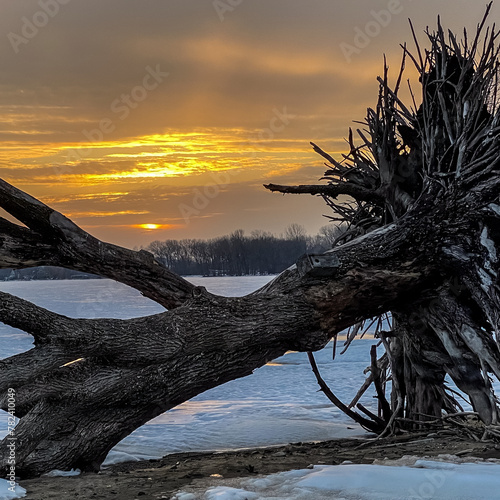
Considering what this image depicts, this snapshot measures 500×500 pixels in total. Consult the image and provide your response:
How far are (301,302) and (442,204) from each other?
1828 millimetres

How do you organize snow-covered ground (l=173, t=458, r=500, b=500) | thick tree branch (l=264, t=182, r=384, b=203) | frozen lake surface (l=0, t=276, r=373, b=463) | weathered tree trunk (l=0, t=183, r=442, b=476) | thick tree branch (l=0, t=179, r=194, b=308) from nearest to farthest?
snow-covered ground (l=173, t=458, r=500, b=500) < weathered tree trunk (l=0, t=183, r=442, b=476) < thick tree branch (l=0, t=179, r=194, b=308) < thick tree branch (l=264, t=182, r=384, b=203) < frozen lake surface (l=0, t=276, r=373, b=463)

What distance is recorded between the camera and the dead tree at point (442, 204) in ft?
19.7

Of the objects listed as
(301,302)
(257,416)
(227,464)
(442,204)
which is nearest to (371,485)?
(227,464)

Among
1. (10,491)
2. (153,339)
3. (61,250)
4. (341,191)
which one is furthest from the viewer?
(341,191)

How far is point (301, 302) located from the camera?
5.89 meters

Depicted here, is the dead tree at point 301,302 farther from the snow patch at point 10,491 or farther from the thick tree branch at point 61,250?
the snow patch at point 10,491

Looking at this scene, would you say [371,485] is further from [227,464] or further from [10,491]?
[10,491]

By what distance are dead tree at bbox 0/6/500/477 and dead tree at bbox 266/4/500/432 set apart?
2 cm

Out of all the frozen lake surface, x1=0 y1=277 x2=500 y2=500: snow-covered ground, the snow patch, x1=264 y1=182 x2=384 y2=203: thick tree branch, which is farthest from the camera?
the frozen lake surface

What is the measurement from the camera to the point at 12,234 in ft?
18.8

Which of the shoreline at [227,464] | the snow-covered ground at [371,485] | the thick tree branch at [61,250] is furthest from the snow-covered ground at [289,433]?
the thick tree branch at [61,250]

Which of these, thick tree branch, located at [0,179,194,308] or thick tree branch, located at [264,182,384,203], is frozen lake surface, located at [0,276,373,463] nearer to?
thick tree branch, located at [0,179,194,308]

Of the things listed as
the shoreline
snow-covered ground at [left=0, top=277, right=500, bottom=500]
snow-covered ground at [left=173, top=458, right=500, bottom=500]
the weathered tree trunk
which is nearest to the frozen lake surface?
snow-covered ground at [left=0, top=277, right=500, bottom=500]

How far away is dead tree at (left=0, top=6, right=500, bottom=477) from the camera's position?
518 cm
